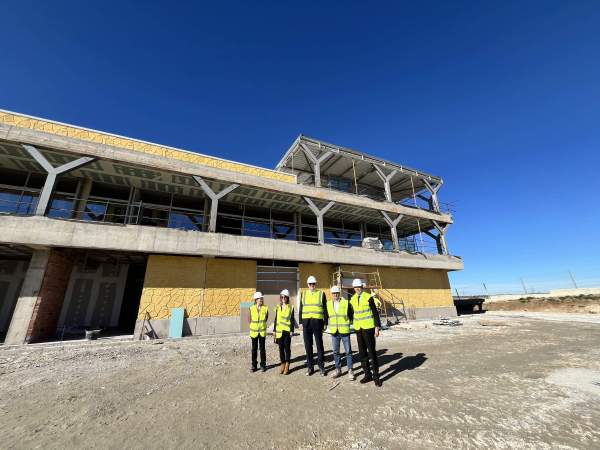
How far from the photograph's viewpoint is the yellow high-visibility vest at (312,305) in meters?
5.60

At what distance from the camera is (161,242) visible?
11625mm

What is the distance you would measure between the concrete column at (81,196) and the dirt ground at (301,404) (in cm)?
813

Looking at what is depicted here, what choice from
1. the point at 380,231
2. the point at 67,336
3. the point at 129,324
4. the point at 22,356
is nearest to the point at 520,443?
the point at 22,356

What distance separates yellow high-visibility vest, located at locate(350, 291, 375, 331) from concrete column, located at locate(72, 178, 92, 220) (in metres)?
15.0

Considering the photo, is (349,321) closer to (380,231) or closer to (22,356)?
(22,356)

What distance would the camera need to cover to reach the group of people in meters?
4.95

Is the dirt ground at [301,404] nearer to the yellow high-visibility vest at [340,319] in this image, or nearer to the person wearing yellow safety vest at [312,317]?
the person wearing yellow safety vest at [312,317]

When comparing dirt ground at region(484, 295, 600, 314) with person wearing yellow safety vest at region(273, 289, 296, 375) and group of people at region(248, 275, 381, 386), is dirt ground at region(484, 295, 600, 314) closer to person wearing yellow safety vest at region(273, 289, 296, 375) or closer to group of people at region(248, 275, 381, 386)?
group of people at region(248, 275, 381, 386)

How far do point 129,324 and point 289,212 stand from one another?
12.3m

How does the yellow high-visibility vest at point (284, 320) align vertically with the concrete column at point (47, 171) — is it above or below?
below

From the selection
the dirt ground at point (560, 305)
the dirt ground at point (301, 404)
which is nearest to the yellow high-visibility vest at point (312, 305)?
the dirt ground at point (301, 404)

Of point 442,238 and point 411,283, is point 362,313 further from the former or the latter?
point 442,238

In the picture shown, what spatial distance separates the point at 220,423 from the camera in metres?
3.35

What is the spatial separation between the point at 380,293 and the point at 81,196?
19207mm
